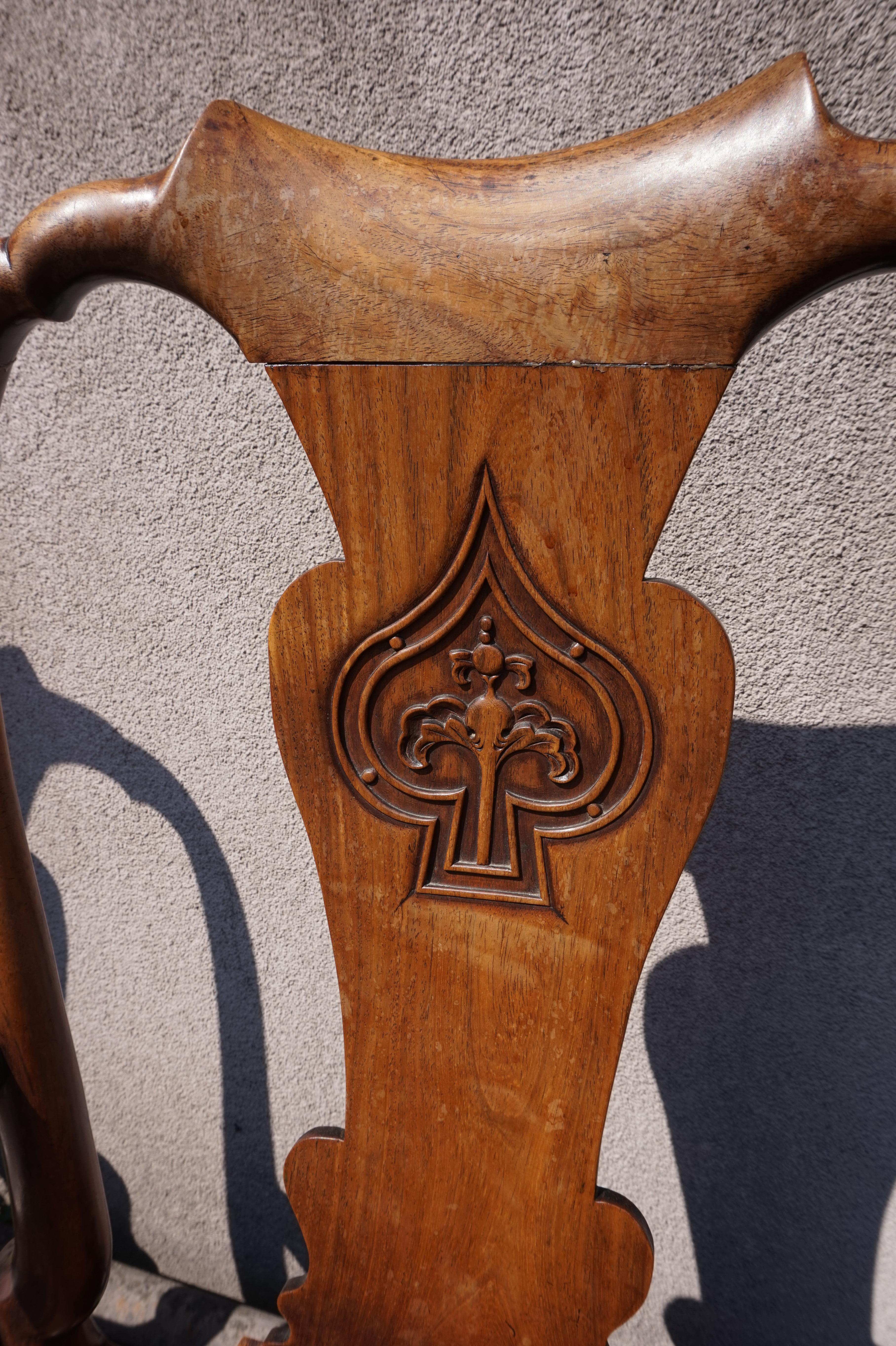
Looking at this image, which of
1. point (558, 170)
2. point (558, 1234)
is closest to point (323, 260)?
point (558, 170)

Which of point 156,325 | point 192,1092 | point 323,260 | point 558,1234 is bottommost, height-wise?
point 192,1092

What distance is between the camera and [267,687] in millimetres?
723

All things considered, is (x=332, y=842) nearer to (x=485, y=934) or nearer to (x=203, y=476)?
(x=485, y=934)

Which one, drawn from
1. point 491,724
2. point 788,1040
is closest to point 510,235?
point 491,724

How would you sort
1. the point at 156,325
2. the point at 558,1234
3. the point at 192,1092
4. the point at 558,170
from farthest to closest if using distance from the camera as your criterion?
the point at 192,1092 < the point at 156,325 < the point at 558,1234 < the point at 558,170

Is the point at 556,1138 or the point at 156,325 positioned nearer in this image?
the point at 556,1138

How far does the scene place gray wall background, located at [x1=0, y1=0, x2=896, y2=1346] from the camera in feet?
1.71

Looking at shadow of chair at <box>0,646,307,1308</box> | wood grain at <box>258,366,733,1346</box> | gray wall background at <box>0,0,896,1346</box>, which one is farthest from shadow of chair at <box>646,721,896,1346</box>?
shadow of chair at <box>0,646,307,1308</box>

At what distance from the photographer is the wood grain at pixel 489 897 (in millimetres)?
312

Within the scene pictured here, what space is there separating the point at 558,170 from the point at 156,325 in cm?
46

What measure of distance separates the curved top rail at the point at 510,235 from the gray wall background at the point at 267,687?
0.28m

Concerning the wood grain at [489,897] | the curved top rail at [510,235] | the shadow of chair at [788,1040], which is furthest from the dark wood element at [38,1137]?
the shadow of chair at [788,1040]

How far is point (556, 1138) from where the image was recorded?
39 cm

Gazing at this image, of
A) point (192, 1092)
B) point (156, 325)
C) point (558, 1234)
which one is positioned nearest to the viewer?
point (558, 1234)
